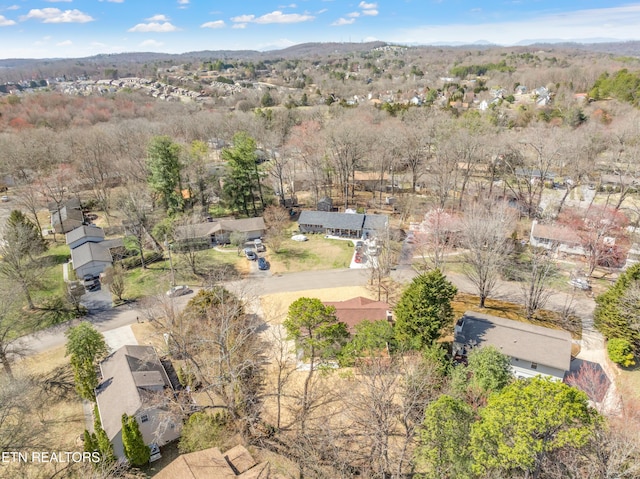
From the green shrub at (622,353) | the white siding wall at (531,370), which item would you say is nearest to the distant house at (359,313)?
the white siding wall at (531,370)

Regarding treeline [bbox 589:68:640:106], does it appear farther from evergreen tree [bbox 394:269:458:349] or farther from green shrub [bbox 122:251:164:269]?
green shrub [bbox 122:251:164:269]

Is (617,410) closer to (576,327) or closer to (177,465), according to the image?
(576,327)

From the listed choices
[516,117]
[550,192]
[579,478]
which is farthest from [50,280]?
[516,117]

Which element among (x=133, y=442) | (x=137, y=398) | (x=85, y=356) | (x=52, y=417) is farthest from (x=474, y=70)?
(x=52, y=417)

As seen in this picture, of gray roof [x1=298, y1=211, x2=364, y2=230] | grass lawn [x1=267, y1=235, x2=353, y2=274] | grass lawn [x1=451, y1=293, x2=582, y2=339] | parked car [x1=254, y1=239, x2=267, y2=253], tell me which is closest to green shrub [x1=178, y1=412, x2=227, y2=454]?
grass lawn [x1=267, y1=235, x2=353, y2=274]

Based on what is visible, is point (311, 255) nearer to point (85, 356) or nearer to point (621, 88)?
point (85, 356)

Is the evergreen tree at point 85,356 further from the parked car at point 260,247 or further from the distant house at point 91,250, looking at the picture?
the parked car at point 260,247
